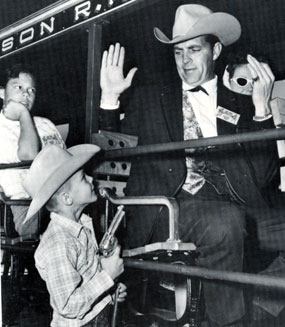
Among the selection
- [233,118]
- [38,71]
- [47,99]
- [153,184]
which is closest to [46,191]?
[153,184]

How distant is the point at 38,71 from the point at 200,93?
101 inches

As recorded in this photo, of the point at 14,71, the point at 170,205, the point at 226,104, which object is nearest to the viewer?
the point at 170,205

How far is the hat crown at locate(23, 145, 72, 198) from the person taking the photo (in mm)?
2064

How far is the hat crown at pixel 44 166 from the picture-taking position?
6.77 ft

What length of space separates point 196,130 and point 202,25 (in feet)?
1.83

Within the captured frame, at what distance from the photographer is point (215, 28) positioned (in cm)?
235

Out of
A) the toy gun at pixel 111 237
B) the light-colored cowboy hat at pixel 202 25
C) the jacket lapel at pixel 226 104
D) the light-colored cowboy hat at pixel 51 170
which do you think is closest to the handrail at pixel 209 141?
the light-colored cowboy hat at pixel 51 170

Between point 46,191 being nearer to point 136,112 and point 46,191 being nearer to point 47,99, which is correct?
point 136,112

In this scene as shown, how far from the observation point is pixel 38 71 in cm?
450

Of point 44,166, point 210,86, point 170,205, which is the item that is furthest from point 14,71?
point 170,205

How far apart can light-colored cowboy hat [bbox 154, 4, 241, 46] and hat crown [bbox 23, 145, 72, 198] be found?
2.81 feet

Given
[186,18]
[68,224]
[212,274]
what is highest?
[186,18]

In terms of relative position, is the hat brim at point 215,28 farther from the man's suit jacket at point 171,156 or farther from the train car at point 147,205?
the man's suit jacket at point 171,156

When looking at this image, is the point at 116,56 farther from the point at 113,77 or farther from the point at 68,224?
the point at 68,224
